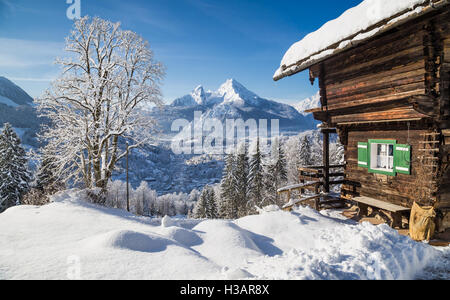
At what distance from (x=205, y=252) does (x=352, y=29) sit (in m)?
8.30

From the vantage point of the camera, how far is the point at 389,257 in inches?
173

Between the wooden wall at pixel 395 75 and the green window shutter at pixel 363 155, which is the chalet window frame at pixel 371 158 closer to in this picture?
the green window shutter at pixel 363 155

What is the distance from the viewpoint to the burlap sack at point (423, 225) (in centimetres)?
674

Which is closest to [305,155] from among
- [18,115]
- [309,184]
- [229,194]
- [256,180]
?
[256,180]

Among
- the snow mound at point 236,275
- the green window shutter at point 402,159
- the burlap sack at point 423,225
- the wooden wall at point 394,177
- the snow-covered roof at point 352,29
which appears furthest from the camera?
the green window shutter at point 402,159

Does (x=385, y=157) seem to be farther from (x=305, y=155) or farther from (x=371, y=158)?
(x=305, y=155)

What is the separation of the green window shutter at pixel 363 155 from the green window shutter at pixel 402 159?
4.18 ft

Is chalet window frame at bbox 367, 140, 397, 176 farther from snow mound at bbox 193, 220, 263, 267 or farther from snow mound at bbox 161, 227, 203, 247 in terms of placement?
snow mound at bbox 161, 227, 203, 247

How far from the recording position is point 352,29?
788cm

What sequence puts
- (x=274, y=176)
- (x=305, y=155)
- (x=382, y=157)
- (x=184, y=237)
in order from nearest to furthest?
(x=184, y=237)
(x=382, y=157)
(x=305, y=155)
(x=274, y=176)

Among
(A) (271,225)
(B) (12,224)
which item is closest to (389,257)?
(A) (271,225)

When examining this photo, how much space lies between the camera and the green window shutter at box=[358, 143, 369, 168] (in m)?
9.52

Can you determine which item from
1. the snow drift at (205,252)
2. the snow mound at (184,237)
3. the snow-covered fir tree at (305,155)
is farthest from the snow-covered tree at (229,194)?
the snow mound at (184,237)
